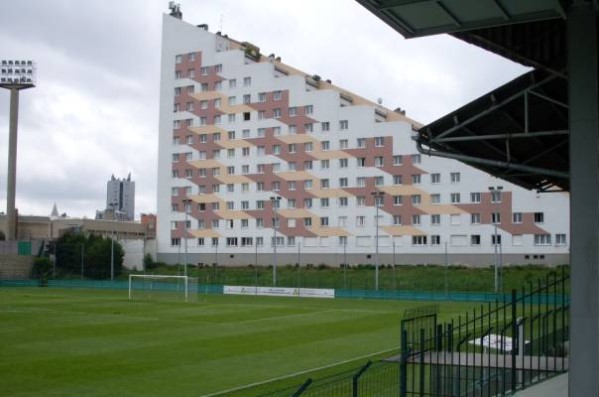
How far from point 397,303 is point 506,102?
140ft

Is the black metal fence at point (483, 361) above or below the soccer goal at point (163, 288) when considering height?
above

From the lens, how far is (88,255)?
85625 mm

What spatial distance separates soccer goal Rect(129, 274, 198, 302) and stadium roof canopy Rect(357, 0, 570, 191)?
141ft

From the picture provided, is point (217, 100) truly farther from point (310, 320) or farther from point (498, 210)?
point (310, 320)

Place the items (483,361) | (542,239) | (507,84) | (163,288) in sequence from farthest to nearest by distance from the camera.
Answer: (542,239) < (163,288) < (507,84) < (483,361)

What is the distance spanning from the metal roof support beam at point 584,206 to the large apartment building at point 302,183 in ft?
212

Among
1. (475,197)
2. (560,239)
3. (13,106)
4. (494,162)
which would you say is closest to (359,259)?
(475,197)

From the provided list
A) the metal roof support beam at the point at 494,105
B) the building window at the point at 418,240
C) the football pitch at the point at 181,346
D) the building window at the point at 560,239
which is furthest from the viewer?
the building window at the point at 418,240

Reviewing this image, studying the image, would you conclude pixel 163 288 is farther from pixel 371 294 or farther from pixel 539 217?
pixel 539 217

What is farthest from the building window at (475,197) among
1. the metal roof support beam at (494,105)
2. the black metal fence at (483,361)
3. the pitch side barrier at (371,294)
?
Result: the black metal fence at (483,361)

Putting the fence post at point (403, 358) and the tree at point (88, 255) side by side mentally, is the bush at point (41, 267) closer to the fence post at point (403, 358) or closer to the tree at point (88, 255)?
the tree at point (88, 255)

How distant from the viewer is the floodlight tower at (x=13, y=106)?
306ft

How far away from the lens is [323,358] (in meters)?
25.0

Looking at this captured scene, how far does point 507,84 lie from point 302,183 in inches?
2835
